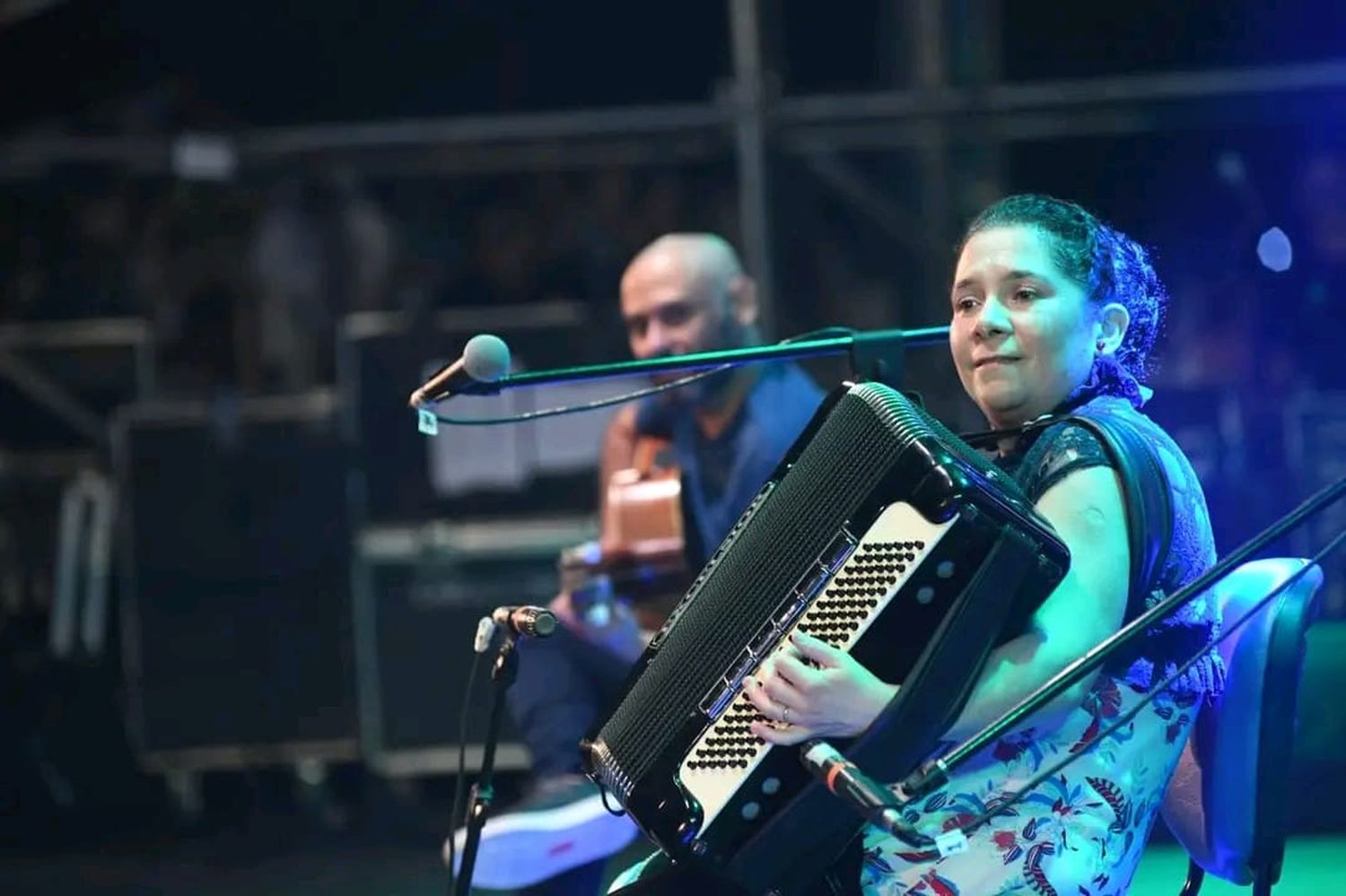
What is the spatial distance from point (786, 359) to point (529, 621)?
0.56 meters

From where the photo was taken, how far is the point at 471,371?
2926 mm

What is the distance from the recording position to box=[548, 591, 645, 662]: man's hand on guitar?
3.96m

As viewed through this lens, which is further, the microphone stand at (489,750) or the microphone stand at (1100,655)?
the microphone stand at (489,750)

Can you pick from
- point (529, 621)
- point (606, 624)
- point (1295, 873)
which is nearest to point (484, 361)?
point (529, 621)

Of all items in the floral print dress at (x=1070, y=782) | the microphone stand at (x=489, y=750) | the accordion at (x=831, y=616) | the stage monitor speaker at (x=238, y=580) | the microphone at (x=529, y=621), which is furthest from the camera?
the stage monitor speaker at (x=238, y=580)

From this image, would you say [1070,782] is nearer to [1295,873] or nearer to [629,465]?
[629,465]

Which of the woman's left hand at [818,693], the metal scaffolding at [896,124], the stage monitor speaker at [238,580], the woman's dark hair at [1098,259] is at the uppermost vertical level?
the metal scaffolding at [896,124]

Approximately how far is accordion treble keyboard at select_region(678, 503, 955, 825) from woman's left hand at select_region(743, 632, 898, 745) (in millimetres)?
30

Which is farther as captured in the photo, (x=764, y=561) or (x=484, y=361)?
(x=484, y=361)

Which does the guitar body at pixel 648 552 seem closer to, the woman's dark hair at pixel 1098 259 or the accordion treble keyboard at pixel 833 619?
the woman's dark hair at pixel 1098 259

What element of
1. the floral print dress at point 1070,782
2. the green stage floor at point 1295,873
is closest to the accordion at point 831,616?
the floral print dress at point 1070,782

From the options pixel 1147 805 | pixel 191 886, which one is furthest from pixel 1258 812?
pixel 191 886

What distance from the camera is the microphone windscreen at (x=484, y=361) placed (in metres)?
2.92

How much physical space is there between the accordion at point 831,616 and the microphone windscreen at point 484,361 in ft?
1.67
